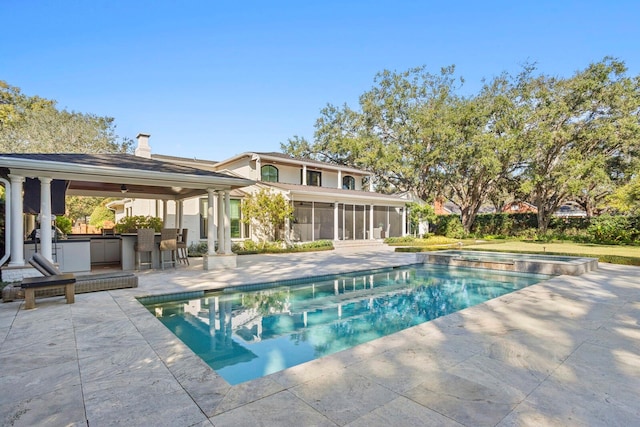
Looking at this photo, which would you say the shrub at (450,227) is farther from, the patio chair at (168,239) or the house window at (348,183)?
the patio chair at (168,239)

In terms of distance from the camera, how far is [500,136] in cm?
2327

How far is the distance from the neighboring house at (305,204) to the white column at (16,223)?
318 inches

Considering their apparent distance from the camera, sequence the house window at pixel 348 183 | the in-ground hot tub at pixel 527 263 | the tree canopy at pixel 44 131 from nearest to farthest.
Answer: the in-ground hot tub at pixel 527 263
the house window at pixel 348 183
the tree canopy at pixel 44 131

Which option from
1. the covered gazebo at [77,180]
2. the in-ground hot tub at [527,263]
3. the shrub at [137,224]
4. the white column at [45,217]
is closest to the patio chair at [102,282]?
the white column at [45,217]

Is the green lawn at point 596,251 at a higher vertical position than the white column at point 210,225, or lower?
lower

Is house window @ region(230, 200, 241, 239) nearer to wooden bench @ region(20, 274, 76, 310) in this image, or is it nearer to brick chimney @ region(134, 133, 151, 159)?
brick chimney @ region(134, 133, 151, 159)

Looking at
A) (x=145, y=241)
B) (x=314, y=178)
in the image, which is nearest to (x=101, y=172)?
(x=145, y=241)

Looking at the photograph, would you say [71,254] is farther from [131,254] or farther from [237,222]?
[237,222]

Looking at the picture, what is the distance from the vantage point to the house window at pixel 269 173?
19.8m

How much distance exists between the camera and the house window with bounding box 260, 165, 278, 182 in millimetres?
19809

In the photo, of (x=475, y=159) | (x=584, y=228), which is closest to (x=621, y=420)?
(x=475, y=159)

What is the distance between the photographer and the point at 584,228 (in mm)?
22891

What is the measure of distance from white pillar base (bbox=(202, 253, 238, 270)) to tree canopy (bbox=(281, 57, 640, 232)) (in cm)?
1684

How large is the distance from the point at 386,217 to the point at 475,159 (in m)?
7.50
